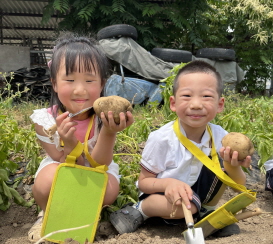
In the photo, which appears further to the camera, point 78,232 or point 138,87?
point 138,87

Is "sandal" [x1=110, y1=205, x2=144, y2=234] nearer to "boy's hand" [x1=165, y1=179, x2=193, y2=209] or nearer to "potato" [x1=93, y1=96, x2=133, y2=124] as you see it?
"boy's hand" [x1=165, y1=179, x2=193, y2=209]

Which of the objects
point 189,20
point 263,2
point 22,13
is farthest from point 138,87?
point 263,2

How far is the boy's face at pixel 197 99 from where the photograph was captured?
1588 mm

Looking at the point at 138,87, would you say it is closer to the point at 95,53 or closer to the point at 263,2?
the point at 95,53

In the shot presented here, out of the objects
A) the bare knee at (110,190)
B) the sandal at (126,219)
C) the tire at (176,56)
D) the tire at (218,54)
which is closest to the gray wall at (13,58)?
the tire at (176,56)

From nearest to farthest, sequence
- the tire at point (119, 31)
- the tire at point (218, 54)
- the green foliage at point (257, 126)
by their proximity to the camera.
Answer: the green foliage at point (257, 126) < the tire at point (119, 31) < the tire at point (218, 54)

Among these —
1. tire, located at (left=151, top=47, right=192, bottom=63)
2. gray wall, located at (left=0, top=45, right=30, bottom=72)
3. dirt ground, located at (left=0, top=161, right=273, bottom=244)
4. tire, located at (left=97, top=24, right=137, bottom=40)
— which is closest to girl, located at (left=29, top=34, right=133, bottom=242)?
dirt ground, located at (left=0, top=161, right=273, bottom=244)

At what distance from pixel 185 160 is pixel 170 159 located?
76 millimetres

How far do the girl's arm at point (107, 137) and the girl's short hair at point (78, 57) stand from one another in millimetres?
284

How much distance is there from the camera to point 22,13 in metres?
8.25

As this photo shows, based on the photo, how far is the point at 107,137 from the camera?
5.35 feet

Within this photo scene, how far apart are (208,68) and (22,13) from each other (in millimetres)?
7752

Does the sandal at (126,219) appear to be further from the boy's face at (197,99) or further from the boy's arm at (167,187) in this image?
the boy's face at (197,99)

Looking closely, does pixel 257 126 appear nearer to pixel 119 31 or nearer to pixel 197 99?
pixel 197 99
